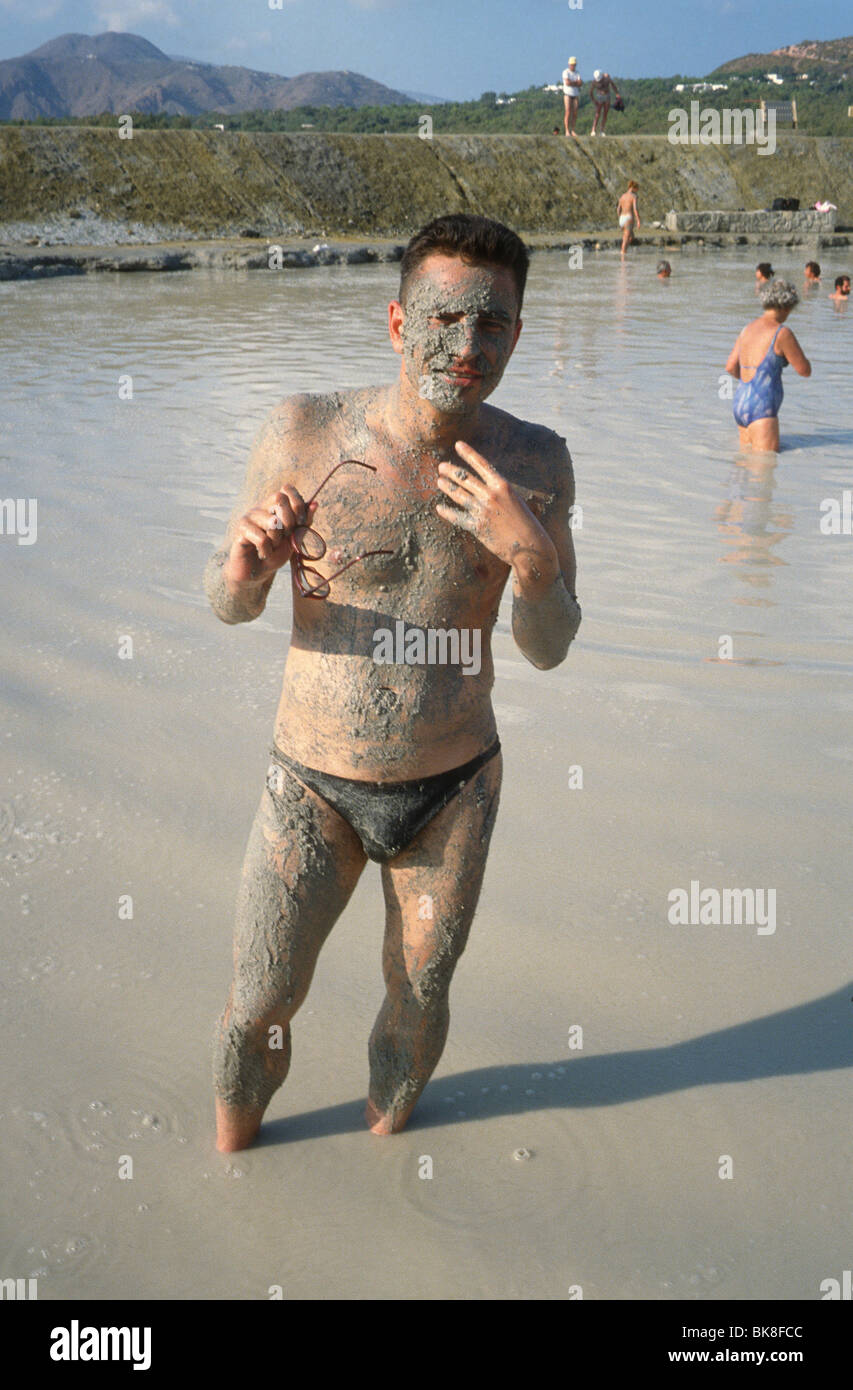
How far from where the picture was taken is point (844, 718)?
5.14m

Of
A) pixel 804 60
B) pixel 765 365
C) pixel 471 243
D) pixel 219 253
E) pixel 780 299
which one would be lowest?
pixel 471 243

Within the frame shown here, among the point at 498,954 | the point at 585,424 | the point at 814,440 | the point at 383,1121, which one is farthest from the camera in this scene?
the point at 585,424

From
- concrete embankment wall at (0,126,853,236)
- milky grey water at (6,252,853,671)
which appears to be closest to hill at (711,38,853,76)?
concrete embankment wall at (0,126,853,236)

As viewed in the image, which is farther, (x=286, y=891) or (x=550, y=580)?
(x=286, y=891)

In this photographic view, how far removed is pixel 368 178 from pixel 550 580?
27302 mm

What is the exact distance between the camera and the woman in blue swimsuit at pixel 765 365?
9.41 metres

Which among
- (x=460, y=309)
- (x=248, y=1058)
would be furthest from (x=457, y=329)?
(x=248, y=1058)

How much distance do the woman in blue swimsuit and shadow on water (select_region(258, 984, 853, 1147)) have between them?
711 centimetres

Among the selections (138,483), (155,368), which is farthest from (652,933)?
(155,368)

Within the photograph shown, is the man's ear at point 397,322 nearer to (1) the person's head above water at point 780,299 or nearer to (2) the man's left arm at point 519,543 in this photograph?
(2) the man's left arm at point 519,543

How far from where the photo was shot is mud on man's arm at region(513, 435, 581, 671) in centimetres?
226

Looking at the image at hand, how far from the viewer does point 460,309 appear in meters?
2.32

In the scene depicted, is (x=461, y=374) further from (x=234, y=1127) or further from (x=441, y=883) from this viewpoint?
(x=234, y=1127)

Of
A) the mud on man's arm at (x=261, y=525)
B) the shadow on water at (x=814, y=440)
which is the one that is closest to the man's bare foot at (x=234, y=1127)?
the mud on man's arm at (x=261, y=525)
